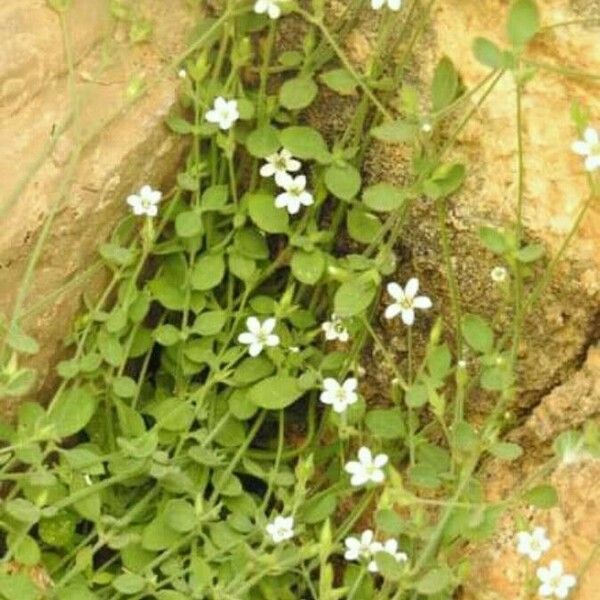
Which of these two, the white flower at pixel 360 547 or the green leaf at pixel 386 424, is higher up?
the green leaf at pixel 386 424

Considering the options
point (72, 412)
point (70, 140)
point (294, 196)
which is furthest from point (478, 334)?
point (70, 140)

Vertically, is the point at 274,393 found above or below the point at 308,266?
below

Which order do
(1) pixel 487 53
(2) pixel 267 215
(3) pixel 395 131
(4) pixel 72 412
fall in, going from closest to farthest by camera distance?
(1) pixel 487 53 < (3) pixel 395 131 < (4) pixel 72 412 < (2) pixel 267 215

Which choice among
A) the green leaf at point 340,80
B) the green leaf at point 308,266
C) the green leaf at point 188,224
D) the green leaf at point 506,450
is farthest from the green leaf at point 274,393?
the green leaf at point 340,80

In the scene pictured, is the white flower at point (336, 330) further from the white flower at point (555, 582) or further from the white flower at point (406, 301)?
the white flower at point (555, 582)

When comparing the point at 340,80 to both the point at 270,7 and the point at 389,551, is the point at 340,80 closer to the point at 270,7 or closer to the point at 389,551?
the point at 270,7

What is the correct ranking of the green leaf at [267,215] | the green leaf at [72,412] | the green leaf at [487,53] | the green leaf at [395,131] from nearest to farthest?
the green leaf at [487,53], the green leaf at [395,131], the green leaf at [72,412], the green leaf at [267,215]
